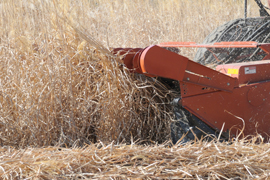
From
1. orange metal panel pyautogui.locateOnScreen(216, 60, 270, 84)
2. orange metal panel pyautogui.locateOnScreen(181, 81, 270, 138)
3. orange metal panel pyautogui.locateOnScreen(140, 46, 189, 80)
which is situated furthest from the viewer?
orange metal panel pyautogui.locateOnScreen(216, 60, 270, 84)

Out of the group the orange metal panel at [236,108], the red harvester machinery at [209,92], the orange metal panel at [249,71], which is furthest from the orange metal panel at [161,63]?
the orange metal panel at [249,71]

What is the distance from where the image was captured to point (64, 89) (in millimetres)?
2357

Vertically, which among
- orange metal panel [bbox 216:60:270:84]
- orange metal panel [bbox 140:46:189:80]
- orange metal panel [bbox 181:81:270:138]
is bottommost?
orange metal panel [bbox 181:81:270:138]

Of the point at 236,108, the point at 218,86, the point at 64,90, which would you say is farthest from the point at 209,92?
the point at 64,90

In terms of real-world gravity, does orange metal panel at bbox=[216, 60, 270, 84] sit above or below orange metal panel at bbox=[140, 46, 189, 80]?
below

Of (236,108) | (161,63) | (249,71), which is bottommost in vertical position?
(236,108)

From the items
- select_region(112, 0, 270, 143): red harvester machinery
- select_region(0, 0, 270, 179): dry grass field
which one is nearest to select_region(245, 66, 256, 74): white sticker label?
select_region(112, 0, 270, 143): red harvester machinery

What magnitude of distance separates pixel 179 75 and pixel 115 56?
504 millimetres

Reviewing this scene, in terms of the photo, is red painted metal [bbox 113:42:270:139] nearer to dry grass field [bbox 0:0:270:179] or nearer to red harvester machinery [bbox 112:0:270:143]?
red harvester machinery [bbox 112:0:270:143]

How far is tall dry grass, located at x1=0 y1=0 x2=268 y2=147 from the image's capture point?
230 centimetres

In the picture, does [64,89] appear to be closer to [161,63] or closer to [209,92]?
[161,63]

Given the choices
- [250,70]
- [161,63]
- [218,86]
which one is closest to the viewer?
[161,63]

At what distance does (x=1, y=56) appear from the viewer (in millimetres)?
2510

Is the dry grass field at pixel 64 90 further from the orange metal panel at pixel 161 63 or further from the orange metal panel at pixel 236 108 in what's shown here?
the orange metal panel at pixel 161 63
